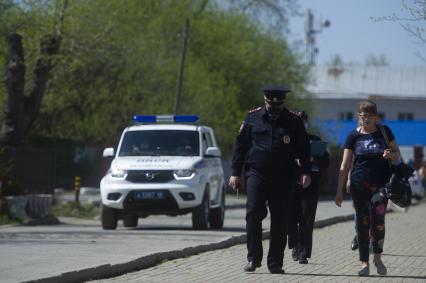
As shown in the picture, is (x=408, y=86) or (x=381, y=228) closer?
(x=381, y=228)

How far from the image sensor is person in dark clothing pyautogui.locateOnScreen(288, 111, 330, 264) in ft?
45.0

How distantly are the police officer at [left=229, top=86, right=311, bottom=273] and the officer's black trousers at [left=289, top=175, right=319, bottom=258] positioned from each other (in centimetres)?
160

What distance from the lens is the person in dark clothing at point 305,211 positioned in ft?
45.0

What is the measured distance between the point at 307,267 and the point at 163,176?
718 cm

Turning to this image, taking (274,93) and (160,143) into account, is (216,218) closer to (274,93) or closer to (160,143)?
(160,143)

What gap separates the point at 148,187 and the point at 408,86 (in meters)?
77.3

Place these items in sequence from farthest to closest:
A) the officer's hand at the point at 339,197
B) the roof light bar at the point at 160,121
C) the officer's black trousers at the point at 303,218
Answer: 1. the roof light bar at the point at 160,121
2. the officer's black trousers at the point at 303,218
3. the officer's hand at the point at 339,197

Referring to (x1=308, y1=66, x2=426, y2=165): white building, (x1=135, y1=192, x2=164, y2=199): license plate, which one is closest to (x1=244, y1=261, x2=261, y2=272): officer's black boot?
(x1=135, y1=192, x2=164, y2=199): license plate

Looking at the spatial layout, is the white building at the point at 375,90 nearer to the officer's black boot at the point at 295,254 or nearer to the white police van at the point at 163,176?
the white police van at the point at 163,176

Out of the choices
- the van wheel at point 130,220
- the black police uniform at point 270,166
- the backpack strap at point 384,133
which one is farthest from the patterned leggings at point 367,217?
the van wheel at point 130,220

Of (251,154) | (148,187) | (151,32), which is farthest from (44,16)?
(151,32)

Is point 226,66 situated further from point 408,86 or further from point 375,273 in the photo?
point 408,86

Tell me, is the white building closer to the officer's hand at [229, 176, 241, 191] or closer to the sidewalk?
the sidewalk

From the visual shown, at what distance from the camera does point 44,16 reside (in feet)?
87.7
